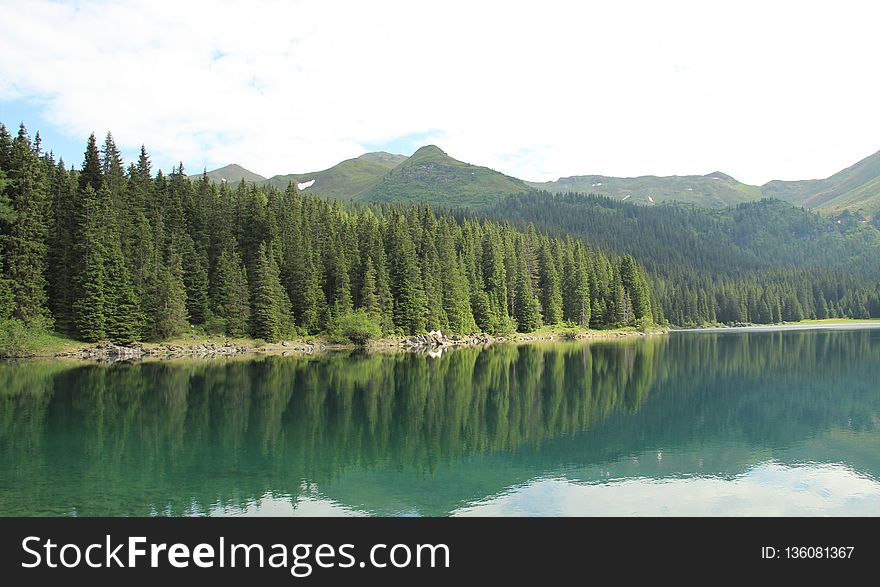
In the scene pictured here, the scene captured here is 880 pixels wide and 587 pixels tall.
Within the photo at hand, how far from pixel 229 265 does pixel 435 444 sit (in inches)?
2836

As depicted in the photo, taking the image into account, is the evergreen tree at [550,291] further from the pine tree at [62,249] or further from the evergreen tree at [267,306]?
the pine tree at [62,249]

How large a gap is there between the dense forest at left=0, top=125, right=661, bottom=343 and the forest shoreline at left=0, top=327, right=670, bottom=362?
5.27 feet

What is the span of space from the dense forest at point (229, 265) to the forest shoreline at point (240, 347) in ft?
5.27

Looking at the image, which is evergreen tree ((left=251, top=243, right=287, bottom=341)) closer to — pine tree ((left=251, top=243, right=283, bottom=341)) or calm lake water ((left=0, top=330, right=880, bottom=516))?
pine tree ((left=251, top=243, right=283, bottom=341))

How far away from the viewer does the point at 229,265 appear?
92250 millimetres

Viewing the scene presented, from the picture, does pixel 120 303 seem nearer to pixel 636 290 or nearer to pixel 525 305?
pixel 525 305

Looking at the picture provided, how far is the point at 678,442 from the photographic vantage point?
95.4 ft

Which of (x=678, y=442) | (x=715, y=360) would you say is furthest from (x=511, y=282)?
(x=678, y=442)

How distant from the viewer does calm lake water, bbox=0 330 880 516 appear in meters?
19.5

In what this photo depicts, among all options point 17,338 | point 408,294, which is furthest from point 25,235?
point 408,294

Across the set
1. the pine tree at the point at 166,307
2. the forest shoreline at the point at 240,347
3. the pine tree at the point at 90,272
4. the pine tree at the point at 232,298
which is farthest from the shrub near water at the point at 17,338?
the pine tree at the point at 232,298

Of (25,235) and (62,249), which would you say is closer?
(25,235)
